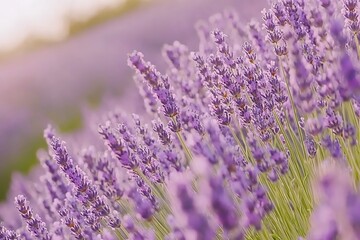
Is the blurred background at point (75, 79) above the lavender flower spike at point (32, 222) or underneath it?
above

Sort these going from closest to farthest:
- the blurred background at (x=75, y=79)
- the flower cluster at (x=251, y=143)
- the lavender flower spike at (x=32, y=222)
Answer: the flower cluster at (x=251, y=143), the lavender flower spike at (x=32, y=222), the blurred background at (x=75, y=79)

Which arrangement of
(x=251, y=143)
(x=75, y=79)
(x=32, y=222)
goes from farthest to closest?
(x=75, y=79) < (x=32, y=222) < (x=251, y=143)

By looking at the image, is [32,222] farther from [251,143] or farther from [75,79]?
[75,79]

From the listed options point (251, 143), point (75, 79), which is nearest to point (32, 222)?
point (251, 143)

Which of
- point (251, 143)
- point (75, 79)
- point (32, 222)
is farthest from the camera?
point (75, 79)

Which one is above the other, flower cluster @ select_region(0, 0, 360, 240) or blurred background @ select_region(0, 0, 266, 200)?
blurred background @ select_region(0, 0, 266, 200)

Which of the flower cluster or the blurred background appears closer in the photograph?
the flower cluster

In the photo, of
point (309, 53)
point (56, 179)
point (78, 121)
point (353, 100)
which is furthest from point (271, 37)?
point (78, 121)

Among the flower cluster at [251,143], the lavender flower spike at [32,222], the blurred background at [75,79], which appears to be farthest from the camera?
the blurred background at [75,79]

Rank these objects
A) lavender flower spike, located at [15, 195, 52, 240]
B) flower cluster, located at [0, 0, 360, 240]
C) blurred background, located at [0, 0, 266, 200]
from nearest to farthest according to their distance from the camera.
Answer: flower cluster, located at [0, 0, 360, 240], lavender flower spike, located at [15, 195, 52, 240], blurred background, located at [0, 0, 266, 200]

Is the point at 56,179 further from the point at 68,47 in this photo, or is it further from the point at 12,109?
the point at 68,47

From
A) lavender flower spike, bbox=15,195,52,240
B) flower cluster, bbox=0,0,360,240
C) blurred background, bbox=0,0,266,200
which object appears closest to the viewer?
flower cluster, bbox=0,0,360,240
